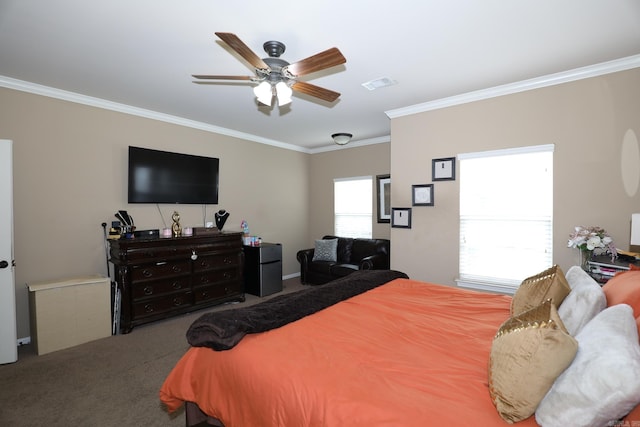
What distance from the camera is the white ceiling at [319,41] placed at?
83.8 inches

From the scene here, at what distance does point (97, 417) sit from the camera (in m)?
2.15

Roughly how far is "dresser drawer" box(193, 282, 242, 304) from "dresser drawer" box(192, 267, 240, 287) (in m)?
0.07

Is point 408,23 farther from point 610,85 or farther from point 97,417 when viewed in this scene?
point 97,417

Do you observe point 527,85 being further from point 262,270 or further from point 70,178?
point 70,178

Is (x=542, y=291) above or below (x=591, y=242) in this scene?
below

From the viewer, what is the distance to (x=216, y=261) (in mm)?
4457

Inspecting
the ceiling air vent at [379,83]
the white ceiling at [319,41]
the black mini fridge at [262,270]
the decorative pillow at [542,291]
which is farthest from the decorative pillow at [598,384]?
the black mini fridge at [262,270]

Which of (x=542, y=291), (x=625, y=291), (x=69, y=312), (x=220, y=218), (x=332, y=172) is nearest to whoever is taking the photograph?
(x=625, y=291)

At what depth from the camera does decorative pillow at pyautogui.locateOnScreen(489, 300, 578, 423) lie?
3.55 ft

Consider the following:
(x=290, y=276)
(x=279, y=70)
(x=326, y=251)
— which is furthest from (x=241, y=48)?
(x=290, y=276)

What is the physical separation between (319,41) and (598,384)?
2.66 metres

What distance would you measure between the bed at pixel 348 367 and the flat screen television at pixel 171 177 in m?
3.00

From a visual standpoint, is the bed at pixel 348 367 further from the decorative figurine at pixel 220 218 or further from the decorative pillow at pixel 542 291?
the decorative figurine at pixel 220 218

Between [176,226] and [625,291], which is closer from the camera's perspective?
[625,291]
